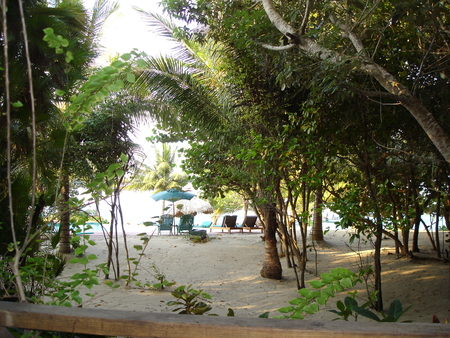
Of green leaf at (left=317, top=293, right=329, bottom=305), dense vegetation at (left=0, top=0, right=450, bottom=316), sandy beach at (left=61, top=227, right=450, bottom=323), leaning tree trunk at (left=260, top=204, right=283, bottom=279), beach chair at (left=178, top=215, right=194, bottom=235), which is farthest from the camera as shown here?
beach chair at (left=178, top=215, right=194, bottom=235)

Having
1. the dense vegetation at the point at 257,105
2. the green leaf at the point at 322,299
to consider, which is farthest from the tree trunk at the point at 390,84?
the green leaf at the point at 322,299

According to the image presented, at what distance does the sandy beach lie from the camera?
5719 mm

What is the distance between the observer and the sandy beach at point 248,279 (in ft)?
18.8

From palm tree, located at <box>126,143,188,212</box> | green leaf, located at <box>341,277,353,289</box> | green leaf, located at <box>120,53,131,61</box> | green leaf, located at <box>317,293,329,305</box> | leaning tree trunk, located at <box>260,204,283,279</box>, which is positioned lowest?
leaning tree trunk, located at <box>260,204,283,279</box>

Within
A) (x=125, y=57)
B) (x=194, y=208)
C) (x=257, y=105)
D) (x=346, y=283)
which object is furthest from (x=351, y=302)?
(x=194, y=208)

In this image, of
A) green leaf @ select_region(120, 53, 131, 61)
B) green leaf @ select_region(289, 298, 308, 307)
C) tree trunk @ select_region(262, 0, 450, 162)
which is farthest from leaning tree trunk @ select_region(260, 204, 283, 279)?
green leaf @ select_region(120, 53, 131, 61)

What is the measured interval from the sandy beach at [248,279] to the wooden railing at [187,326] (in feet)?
8.69

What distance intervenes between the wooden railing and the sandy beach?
2.65 metres

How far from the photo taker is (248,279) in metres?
8.11

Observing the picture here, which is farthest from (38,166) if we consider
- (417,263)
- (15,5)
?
(417,263)

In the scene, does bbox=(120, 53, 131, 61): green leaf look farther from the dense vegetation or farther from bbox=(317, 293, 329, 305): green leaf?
bbox=(317, 293, 329, 305): green leaf

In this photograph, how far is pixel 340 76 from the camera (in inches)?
149

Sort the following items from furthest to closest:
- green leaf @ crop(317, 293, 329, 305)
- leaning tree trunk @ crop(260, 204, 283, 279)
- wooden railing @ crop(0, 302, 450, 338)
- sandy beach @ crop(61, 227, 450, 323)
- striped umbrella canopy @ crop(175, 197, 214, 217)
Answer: striped umbrella canopy @ crop(175, 197, 214, 217) < leaning tree trunk @ crop(260, 204, 283, 279) < sandy beach @ crop(61, 227, 450, 323) < green leaf @ crop(317, 293, 329, 305) < wooden railing @ crop(0, 302, 450, 338)

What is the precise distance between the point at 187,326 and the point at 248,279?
7.22 m
